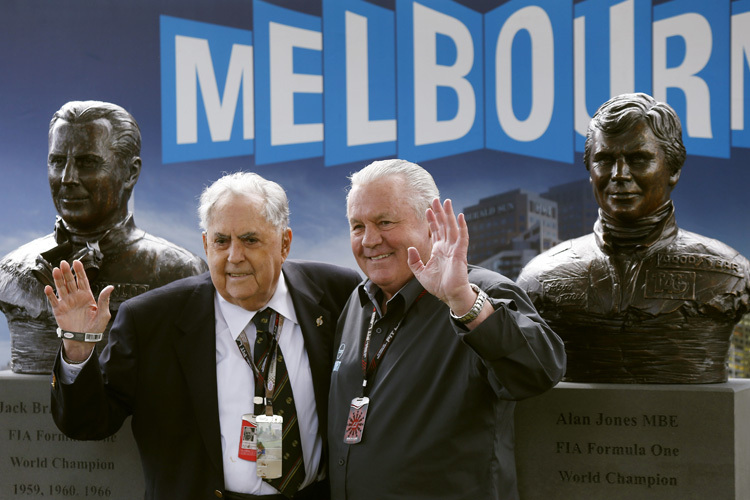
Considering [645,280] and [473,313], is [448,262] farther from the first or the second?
[645,280]

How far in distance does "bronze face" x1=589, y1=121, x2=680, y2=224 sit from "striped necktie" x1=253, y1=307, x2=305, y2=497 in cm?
146

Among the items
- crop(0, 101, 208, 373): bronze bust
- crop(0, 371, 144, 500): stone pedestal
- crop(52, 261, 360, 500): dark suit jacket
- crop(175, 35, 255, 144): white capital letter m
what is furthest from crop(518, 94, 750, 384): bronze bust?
crop(175, 35, 255, 144): white capital letter m

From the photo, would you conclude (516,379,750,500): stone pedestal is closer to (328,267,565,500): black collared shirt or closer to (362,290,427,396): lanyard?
(328,267,565,500): black collared shirt

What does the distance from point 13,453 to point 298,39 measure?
4.20 metres

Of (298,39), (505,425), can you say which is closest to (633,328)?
(505,425)

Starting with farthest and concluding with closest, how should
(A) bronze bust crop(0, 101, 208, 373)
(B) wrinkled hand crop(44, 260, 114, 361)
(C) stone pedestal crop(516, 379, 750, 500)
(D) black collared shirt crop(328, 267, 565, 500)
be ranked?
(A) bronze bust crop(0, 101, 208, 373)
(C) stone pedestal crop(516, 379, 750, 500)
(B) wrinkled hand crop(44, 260, 114, 361)
(D) black collared shirt crop(328, 267, 565, 500)

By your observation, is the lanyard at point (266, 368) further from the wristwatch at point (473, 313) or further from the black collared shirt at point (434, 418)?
the wristwatch at point (473, 313)

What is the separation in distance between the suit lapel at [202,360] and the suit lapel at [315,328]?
11.9 inches

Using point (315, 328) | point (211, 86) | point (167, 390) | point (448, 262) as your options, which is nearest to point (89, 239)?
point (167, 390)

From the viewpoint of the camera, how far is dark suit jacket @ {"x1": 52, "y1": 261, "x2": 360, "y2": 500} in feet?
7.95

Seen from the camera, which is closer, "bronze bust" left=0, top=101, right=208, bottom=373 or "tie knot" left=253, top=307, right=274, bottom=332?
"tie knot" left=253, top=307, right=274, bottom=332

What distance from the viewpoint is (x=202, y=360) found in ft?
8.21

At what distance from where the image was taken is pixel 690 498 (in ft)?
9.58

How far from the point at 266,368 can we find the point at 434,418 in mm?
610
